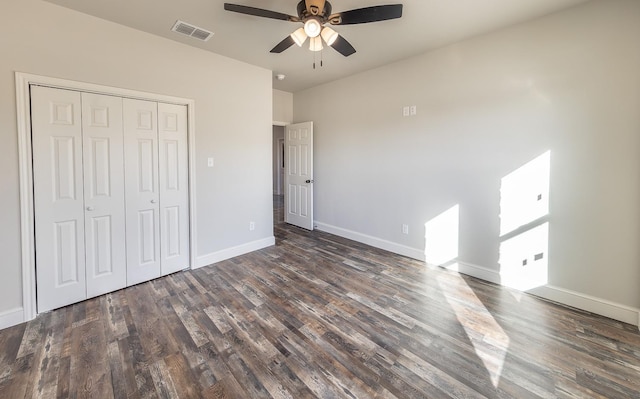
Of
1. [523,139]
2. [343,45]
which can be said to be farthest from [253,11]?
[523,139]

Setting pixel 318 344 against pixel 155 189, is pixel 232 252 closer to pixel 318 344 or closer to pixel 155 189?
pixel 155 189

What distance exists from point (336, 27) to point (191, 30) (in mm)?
1521

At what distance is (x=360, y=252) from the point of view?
407 cm

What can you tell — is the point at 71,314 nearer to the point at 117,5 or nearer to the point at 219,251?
the point at 219,251

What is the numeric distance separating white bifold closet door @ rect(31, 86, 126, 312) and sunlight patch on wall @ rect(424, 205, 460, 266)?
143 inches

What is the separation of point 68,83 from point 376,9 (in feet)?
9.01

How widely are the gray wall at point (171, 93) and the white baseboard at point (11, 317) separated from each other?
0.02 meters

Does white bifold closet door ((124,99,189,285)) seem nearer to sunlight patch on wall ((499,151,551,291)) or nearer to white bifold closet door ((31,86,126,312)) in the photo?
white bifold closet door ((31,86,126,312))

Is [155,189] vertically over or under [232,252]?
over

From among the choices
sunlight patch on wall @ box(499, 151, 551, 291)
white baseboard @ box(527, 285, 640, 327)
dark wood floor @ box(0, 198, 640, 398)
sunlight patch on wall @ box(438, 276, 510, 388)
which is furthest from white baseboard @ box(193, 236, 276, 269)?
white baseboard @ box(527, 285, 640, 327)

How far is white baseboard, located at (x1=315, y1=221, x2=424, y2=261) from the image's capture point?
12.6 feet

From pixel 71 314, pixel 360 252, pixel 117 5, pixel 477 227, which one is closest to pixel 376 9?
pixel 117 5

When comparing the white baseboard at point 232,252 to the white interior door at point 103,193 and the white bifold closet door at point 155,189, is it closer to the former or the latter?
the white bifold closet door at point 155,189

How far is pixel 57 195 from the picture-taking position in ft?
8.18
